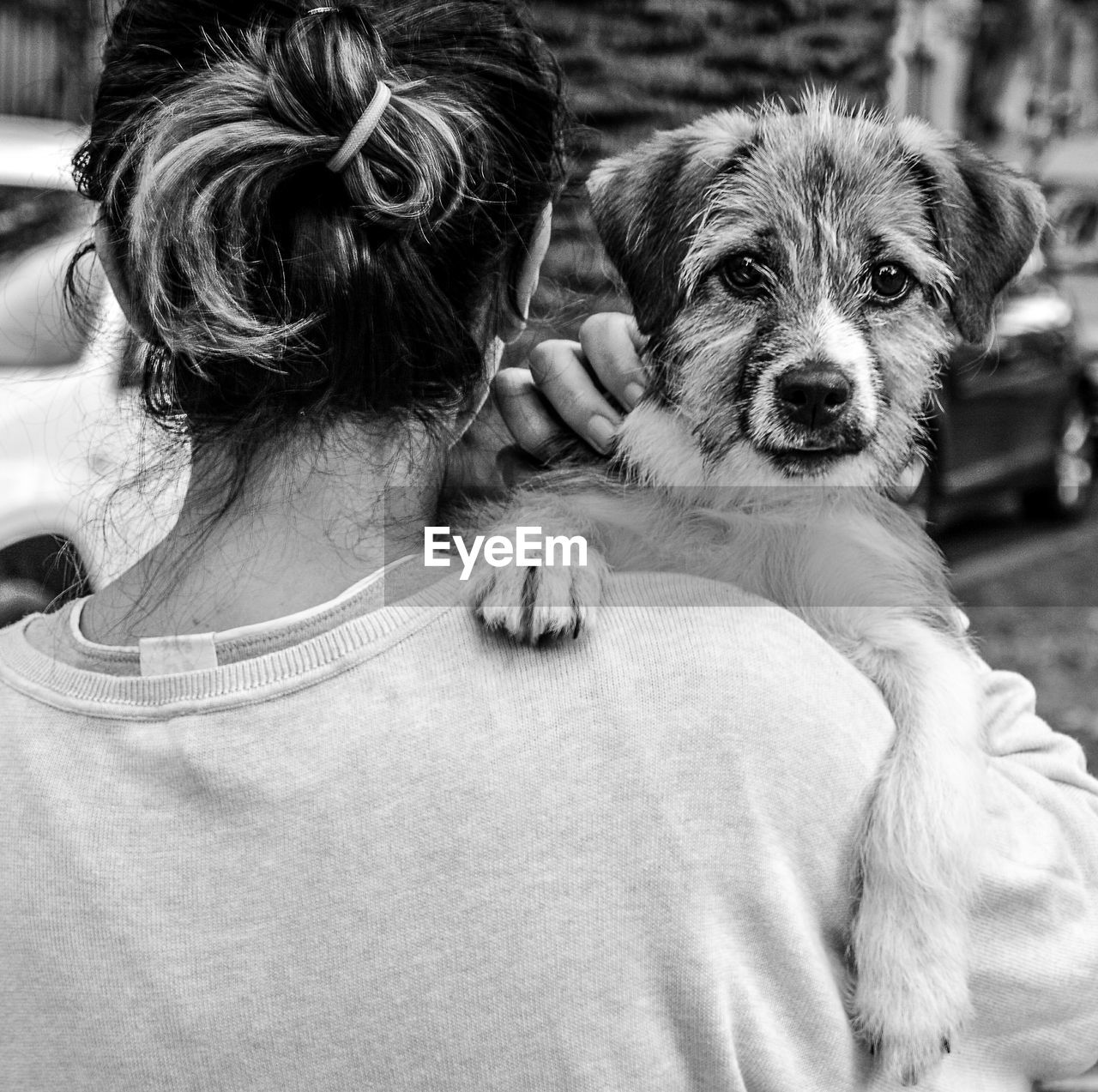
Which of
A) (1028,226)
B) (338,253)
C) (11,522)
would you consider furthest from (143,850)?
(11,522)

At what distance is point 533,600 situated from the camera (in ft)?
5.33

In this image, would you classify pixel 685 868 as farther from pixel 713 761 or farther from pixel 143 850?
pixel 143 850

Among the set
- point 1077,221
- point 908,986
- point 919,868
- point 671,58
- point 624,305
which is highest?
point 671,58

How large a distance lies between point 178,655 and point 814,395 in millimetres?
1435

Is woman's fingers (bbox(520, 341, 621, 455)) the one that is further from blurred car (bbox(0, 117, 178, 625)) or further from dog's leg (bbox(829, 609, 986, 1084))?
blurred car (bbox(0, 117, 178, 625))

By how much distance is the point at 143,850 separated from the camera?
1479 mm

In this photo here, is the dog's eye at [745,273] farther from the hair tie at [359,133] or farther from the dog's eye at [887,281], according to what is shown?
the hair tie at [359,133]

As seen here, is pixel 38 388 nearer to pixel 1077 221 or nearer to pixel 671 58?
pixel 671 58

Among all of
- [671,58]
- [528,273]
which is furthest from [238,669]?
[671,58]

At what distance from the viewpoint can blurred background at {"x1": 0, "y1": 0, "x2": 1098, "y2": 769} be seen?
11.9 ft

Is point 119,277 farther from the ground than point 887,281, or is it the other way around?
point 119,277

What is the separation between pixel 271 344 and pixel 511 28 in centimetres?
56

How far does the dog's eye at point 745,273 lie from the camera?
2748 millimetres

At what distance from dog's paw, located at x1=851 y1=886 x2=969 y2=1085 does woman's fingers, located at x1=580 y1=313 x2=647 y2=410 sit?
125 cm
